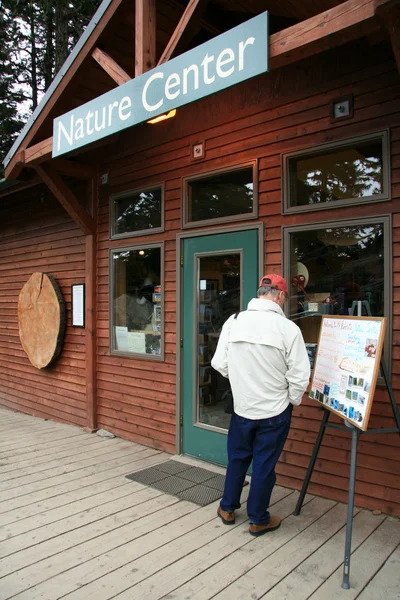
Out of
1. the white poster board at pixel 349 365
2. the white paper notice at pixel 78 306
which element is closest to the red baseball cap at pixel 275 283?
the white poster board at pixel 349 365

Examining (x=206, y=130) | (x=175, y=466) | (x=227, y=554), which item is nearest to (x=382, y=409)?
(x=227, y=554)

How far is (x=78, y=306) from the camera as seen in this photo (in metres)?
5.78

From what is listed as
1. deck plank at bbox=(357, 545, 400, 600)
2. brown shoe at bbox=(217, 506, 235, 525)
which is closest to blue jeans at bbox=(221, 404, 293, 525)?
brown shoe at bbox=(217, 506, 235, 525)

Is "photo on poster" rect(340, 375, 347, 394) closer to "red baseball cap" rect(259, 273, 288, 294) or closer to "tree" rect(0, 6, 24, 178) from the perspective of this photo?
"red baseball cap" rect(259, 273, 288, 294)

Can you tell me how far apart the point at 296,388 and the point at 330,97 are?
2259 mm

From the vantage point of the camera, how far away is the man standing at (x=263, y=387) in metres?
2.83

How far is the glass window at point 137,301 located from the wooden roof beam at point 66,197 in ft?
1.63

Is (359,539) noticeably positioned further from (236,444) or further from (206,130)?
(206,130)

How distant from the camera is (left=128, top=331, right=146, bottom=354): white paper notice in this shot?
4984mm

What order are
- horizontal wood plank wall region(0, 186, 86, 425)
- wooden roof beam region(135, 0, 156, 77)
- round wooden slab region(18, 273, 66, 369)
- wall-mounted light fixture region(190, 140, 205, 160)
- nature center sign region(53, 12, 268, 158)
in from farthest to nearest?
round wooden slab region(18, 273, 66, 369) → horizontal wood plank wall region(0, 186, 86, 425) → wall-mounted light fixture region(190, 140, 205, 160) → wooden roof beam region(135, 0, 156, 77) → nature center sign region(53, 12, 268, 158)

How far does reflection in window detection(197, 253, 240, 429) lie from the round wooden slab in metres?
2.45

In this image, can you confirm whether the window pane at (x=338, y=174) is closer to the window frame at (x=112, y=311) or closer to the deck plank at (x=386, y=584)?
the window frame at (x=112, y=311)

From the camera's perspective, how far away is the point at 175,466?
166 inches

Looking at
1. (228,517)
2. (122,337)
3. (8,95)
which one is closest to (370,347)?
(228,517)
